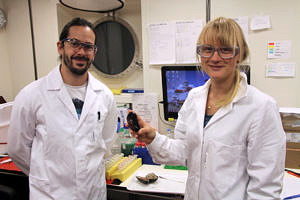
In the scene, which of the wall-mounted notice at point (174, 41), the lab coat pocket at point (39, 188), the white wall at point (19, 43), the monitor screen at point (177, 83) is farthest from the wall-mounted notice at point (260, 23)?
the white wall at point (19, 43)

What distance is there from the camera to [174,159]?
1.19m

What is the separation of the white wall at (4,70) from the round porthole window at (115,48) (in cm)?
116

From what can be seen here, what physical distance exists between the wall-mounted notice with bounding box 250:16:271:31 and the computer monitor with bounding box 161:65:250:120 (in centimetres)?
51

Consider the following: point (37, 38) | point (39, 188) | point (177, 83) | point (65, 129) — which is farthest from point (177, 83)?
point (37, 38)

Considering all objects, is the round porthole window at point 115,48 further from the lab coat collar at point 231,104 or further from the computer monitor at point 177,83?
the lab coat collar at point 231,104

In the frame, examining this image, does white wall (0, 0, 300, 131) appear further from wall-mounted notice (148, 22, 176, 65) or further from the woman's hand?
the woman's hand

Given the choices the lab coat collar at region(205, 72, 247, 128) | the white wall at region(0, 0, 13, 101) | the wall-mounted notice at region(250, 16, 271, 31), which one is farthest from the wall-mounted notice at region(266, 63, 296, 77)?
the white wall at region(0, 0, 13, 101)

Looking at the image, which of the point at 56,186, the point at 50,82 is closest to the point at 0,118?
the point at 50,82

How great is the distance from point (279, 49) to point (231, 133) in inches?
44.9

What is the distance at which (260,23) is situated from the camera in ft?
5.76

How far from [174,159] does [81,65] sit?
757mm

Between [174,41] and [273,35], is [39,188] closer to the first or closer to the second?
[174,41]

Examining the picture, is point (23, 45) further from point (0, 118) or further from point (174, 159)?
point (174, 159)

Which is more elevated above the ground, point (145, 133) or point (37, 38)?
point (37, 38)
